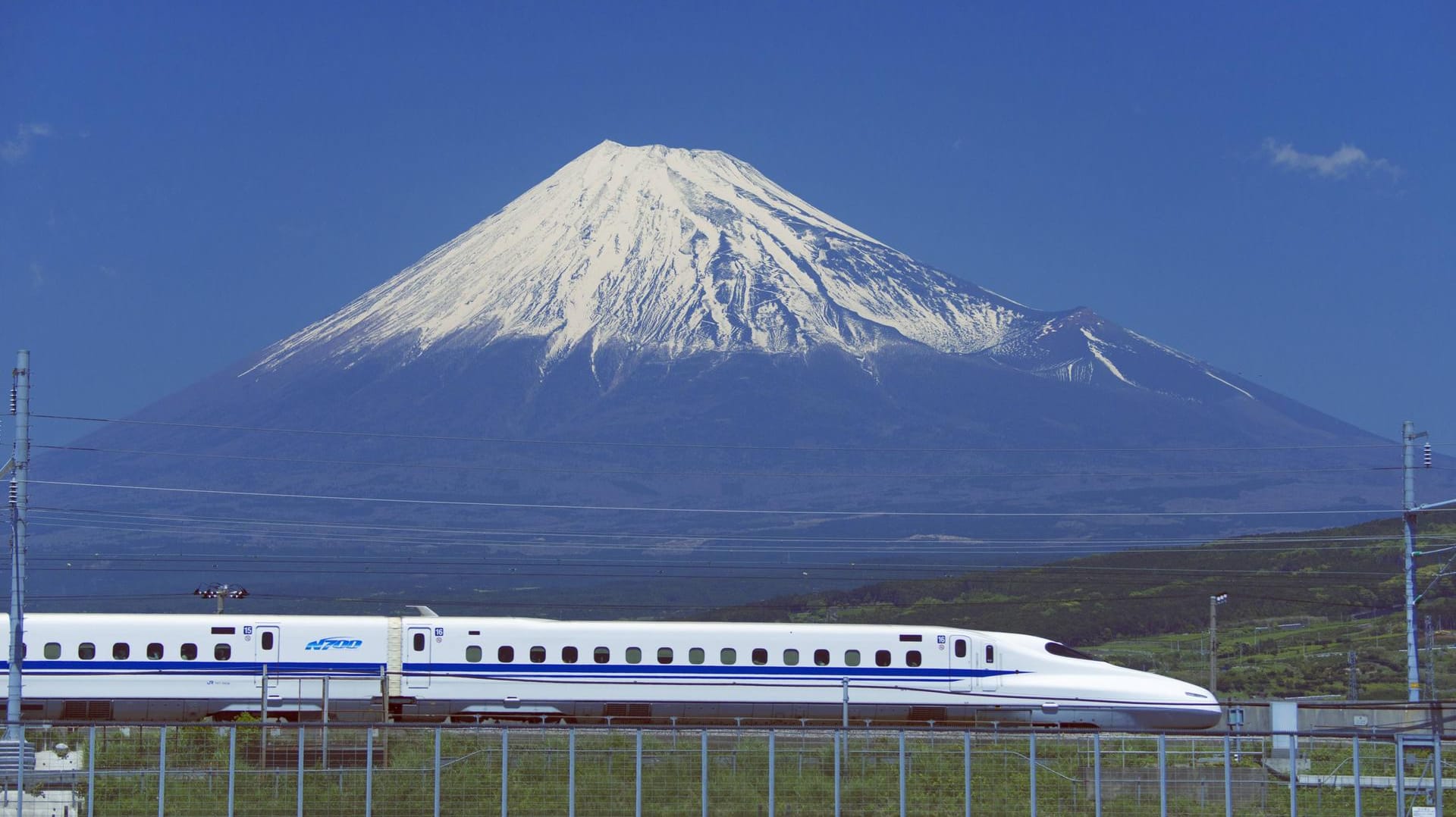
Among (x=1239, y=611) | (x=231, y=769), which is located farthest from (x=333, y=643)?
(x=1239, y=611)

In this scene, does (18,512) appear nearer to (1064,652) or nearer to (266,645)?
(266,645)

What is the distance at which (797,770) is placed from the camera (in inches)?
1380

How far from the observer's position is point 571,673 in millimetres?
57625

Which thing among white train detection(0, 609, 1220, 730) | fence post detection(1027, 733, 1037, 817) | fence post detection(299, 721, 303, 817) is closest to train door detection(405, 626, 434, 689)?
white train detection(0, 609, 1220, 730)

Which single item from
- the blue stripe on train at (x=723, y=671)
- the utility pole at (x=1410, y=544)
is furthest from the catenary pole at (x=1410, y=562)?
the blue stripe on train at (x=723, y=671)

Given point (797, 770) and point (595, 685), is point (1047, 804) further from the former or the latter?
point (595, 685)

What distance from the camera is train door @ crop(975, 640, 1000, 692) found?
192 feet

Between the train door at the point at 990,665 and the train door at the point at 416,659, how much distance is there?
16.9 metres

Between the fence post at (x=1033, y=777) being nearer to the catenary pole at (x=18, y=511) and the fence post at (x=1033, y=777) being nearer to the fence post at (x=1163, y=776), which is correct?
the fence post at (x=1163, y=776)

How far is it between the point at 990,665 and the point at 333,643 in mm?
20078

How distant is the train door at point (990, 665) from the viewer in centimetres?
5847

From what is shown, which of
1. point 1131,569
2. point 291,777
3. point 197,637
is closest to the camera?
point 291,777

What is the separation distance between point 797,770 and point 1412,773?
12.9 metres

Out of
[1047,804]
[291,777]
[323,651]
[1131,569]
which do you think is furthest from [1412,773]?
[1131,569]
